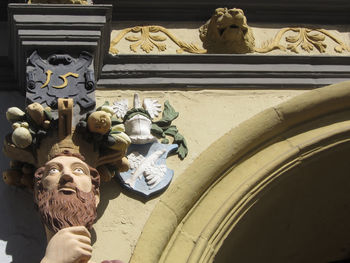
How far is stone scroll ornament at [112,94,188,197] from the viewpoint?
3510 millimetres

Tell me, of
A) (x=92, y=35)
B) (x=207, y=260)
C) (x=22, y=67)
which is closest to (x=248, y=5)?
(x=92, y=35)

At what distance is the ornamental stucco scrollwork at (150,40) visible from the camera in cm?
420

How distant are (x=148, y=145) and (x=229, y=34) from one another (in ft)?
2.76

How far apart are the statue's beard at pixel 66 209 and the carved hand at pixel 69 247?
0.06 metres

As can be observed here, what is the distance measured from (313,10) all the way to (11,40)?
1591mm

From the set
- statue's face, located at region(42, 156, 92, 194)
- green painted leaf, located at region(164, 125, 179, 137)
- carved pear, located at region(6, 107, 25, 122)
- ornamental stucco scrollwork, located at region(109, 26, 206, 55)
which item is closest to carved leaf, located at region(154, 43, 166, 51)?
ornamental stucco scrollwork, located at region(109, 26, 206, 55)

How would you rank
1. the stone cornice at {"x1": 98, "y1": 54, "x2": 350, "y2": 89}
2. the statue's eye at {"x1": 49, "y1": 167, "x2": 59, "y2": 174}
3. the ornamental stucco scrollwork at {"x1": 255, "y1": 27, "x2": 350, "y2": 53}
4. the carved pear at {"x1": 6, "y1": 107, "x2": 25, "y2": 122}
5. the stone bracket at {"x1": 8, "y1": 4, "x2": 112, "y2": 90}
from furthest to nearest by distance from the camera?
1. the ornamental stucco scrollwork at {"x1": 255, "y1": 27, "x2": 350, "y2": 53}
2. the stone cornice at {"x1": 98, "y1": 54, "x2": 350, "y2": 89}
3. the stone bracket at {"x1": 8, "y1": 4, "x2": 112, "y2": 90}
4. the carved pear at {"x1": 6, "y1": 107, "x2": 25, "y2": 122}
5. the statue's eye at {"x1": 49, "y1": 167, "x2": 59, "y2": 174}

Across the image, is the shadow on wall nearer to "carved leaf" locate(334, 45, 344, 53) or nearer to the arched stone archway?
the arched stone archway

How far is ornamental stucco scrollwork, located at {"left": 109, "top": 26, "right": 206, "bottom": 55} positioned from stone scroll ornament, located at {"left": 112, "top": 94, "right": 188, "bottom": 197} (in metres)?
0.42

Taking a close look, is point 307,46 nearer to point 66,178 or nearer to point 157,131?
point 157,131

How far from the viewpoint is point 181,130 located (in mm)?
3768

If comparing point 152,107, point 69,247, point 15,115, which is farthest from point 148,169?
point 69,247

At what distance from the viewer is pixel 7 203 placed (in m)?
3.50

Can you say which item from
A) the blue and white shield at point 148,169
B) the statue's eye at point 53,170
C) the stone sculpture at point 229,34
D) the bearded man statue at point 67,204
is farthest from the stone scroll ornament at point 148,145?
the stone sculpture at point 229,34
